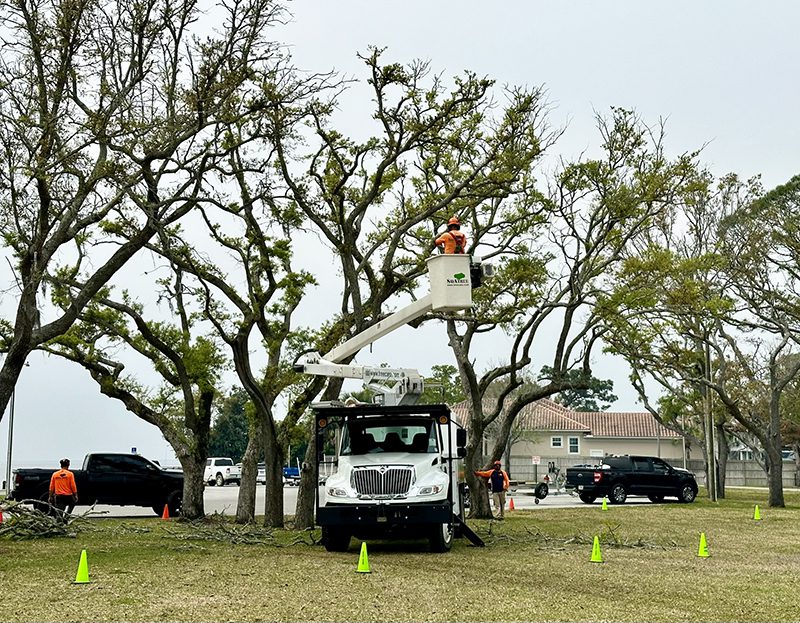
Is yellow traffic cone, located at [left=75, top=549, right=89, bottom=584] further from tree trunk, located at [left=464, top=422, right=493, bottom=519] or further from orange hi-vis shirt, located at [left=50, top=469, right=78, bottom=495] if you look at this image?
tree trunk, located at [left=464, top=422, right=493, bottom=519]

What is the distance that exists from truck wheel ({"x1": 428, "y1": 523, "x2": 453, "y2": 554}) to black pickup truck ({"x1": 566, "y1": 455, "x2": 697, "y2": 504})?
23.2 m

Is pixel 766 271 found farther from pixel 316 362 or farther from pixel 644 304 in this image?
pixel 316 362

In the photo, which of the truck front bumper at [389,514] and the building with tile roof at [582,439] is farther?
the building with tile roof at [582,439]

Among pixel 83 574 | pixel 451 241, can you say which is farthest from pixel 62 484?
pixel 451 241

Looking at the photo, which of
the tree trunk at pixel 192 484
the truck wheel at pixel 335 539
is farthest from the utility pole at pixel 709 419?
the truck wheel at pixel 335 539

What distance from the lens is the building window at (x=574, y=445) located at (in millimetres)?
80312

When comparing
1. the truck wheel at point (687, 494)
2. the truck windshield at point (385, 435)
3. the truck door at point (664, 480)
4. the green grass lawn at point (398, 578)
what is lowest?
the green grass lawn at point (398, 578)

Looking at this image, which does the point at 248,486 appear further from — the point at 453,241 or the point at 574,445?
the point at 574,445

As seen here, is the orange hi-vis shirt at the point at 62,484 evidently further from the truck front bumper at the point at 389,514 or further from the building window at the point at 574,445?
the building window at the point at 574,445

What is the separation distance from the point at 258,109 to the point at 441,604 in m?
10.7

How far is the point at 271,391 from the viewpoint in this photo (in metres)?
25.2

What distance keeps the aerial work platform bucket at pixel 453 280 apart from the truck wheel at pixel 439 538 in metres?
4.30

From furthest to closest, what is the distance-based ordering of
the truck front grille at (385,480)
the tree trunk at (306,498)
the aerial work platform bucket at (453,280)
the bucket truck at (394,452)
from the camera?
the tree trunk at (306,498), the truck front grille at (385,480), the bucket truck at (394,452), the aerial work platform bucket at (453,280)

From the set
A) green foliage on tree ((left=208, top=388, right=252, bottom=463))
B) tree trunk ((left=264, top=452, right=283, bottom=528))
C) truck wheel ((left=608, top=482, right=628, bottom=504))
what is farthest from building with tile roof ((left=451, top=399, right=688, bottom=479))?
tree trunk ((left=264, top=452, right=283, bottom=528))
